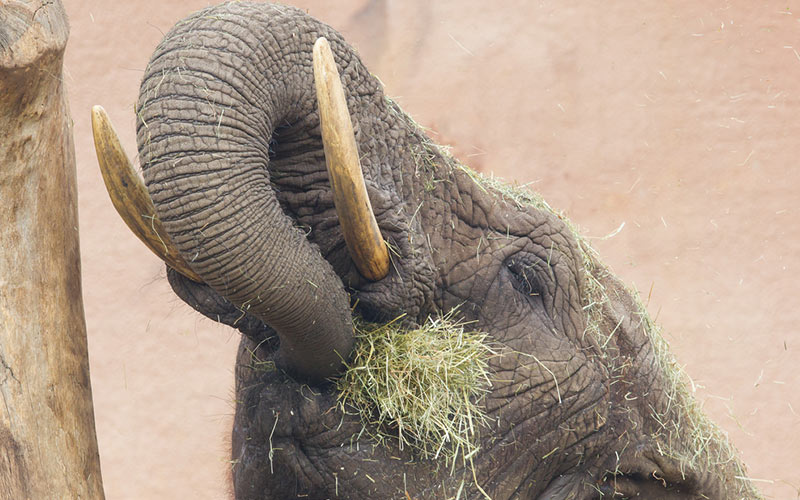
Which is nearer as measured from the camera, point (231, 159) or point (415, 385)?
point (231, 159)

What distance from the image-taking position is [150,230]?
224 cm

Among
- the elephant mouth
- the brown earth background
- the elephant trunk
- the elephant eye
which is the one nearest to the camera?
the elephant trunk

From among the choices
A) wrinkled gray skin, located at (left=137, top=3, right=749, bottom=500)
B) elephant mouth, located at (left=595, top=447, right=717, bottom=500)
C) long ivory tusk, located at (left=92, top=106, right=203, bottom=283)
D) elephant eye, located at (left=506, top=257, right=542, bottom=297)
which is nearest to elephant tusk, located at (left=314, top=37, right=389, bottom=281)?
wrinkled gray skin, located at (left=137, top=3, right=749, bottom=500)

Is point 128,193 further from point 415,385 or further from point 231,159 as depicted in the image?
point 415,385

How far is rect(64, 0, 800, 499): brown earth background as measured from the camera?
6926 millimetres

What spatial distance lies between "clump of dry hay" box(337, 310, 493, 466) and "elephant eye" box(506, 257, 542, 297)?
36cm

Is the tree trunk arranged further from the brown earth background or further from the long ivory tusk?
the brown earth background

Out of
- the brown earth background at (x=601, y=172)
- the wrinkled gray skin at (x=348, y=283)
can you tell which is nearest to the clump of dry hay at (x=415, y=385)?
the wrinkled gray skin at (x=348, y=283)

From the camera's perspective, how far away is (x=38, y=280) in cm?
236

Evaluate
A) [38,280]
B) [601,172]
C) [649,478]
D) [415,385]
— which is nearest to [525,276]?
[415,385]

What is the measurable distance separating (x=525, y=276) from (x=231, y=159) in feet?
3.99

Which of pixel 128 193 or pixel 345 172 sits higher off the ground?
pixel 128 193

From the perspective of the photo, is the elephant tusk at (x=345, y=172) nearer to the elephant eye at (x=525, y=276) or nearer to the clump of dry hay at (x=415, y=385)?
the clump of dry hay at (x=415, y=385)

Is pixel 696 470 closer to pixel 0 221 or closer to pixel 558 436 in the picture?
pixel 558 436
